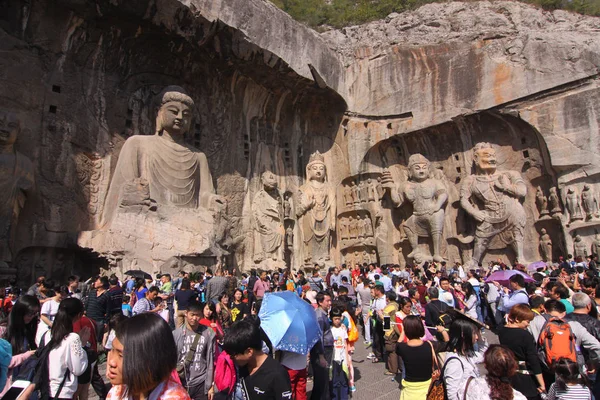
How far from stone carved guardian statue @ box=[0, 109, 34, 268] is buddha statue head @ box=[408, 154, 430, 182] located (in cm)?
1062

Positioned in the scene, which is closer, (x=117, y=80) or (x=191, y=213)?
(x=191, y=213)

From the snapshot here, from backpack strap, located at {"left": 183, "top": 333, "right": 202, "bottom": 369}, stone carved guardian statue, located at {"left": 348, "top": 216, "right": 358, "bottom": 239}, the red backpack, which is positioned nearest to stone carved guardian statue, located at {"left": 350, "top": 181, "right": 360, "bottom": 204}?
stone carved guardian statue, located at {"left": 348, "top": 216, "right": 358, "bottom": 239}

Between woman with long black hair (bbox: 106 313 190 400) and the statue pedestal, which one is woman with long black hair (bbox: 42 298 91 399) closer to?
woman with long black hair (bbox: 106 313 190 400)

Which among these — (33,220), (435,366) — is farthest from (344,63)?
(435,366)

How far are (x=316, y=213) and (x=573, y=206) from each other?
733cm

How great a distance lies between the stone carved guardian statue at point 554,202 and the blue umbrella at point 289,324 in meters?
11.8

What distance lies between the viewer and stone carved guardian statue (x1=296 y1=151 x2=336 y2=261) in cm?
1453

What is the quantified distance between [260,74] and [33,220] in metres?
7.17

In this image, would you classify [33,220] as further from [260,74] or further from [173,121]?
[260,74]

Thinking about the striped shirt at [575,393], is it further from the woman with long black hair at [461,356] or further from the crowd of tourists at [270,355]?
the woman with long black hair at [461,356]

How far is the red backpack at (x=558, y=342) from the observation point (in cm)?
310

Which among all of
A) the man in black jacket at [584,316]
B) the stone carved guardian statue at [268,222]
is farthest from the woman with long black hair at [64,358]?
the stone carved guardian statue at [268,222]

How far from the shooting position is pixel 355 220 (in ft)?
50.3

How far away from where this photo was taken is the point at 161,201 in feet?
35.7
